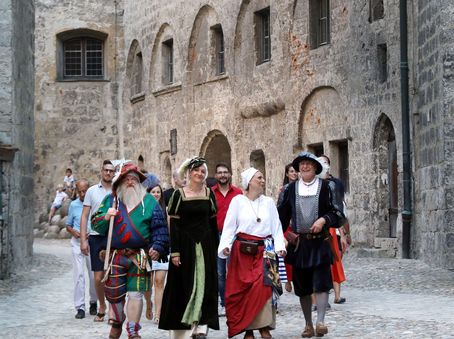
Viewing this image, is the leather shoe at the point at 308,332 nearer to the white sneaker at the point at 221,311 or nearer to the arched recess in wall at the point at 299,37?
the white sneaker at the point at 221,311

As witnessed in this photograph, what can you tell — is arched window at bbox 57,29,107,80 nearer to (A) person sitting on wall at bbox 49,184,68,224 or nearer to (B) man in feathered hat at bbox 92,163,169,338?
(A) person sitting on wall at bbox 49,184,68,224

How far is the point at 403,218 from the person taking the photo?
20.1m

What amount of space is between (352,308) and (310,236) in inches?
91.3

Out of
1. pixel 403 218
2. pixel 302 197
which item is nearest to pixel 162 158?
pixel 403 218

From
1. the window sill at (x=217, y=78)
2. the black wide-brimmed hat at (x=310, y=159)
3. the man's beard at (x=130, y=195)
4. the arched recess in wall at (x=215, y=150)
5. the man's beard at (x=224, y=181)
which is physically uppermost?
the window sill at (x=217, y=78)

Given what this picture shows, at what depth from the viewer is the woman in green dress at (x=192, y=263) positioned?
1000cm

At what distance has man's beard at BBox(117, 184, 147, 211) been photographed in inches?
400

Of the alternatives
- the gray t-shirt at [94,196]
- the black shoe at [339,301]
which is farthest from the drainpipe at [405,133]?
the gray t-shirt at [94,196]

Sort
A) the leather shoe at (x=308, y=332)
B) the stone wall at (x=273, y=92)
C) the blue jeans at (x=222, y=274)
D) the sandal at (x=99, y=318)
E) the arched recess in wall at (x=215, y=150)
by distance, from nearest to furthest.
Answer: the leather shoe at (x=308, y=332), the sandal at (x=99, y=318), the blue jeans at (x=222, y=274), the stone wall at (x=273, y=92), the arched recess in wall at (x=215, y=150)

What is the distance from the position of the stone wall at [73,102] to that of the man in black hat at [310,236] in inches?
986

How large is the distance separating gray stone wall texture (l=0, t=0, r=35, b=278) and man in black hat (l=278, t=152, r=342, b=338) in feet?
23.5

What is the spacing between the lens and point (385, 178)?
2142 centimetres

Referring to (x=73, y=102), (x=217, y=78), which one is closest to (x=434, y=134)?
(x=217, y=78)

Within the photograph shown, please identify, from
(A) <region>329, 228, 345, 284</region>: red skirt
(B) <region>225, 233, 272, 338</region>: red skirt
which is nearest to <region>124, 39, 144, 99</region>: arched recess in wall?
(A) <region>329, 228, 345, 284</region>: red skirt
